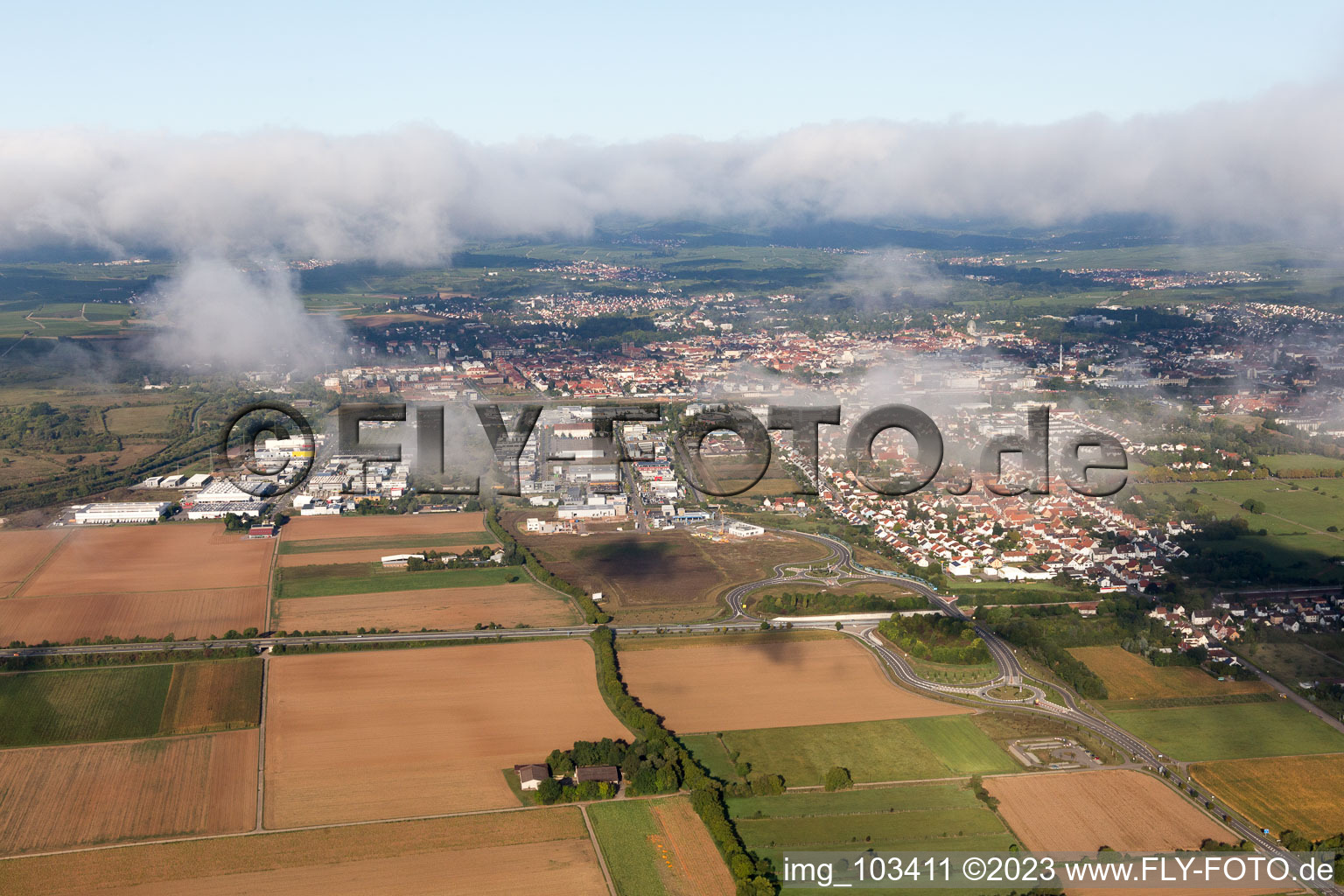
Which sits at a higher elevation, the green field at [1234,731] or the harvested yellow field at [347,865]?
the green field at [1234,731]

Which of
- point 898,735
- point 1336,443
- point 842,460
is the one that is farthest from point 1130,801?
point 1336,443

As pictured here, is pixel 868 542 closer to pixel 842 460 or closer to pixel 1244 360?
pixel 842 460

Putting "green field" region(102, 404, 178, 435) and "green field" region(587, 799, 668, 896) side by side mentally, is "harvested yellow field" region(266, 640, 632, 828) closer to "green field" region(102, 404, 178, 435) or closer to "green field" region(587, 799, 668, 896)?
"green field" region(587, 799, 668, 896)

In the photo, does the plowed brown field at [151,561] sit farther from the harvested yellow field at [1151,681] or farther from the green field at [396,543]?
the harvested yellow field at [1151,681]

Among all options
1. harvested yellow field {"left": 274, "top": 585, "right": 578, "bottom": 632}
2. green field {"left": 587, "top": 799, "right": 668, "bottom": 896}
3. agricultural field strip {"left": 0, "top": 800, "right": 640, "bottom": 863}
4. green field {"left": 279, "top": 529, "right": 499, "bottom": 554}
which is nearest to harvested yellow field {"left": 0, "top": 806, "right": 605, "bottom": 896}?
agricultural field strip {"left": 0, "top": 800, "right": 640, "bottom": 863}

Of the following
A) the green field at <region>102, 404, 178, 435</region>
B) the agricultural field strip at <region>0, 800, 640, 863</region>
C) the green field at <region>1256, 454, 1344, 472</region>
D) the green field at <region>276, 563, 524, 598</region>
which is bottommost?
the green field at <region>276, 563, 524, 598</region>

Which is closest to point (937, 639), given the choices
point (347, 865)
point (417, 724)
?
→ point (417, 724)

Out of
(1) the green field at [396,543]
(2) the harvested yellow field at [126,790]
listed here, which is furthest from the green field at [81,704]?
(1) the green field at [396,543]
